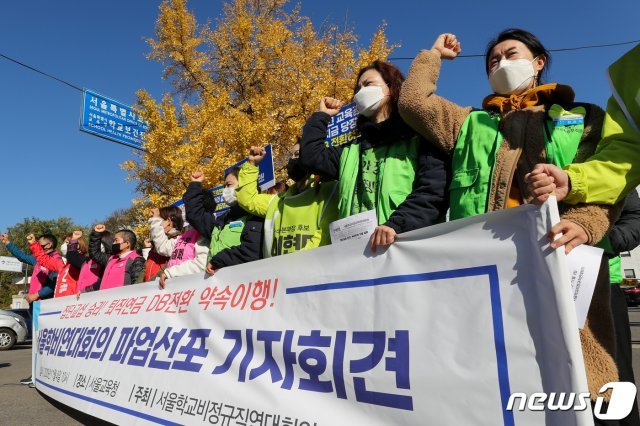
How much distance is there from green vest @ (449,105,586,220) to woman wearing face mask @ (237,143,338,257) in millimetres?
1041

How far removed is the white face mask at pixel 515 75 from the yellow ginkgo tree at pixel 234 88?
32.6ft

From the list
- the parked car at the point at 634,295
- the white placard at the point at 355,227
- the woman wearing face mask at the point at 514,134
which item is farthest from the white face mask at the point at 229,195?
the parked car at the point at 634,295

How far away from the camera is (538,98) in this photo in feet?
6.30

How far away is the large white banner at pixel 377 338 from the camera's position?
1380mm

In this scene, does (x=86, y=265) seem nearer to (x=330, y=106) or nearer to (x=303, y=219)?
(x=303, y=219)

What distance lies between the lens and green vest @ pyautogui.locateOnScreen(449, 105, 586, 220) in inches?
68.8

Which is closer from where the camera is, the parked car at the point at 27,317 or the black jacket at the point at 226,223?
the black jacket at the point at 226,223

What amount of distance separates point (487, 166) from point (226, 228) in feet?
8.37

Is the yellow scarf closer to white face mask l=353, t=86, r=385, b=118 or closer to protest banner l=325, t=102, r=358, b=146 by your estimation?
white face mask l=353, t=86, r=385, b=118

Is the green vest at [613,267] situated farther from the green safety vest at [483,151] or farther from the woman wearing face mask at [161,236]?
the woman wearing face mask at [161,236]

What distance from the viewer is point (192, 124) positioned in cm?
1222

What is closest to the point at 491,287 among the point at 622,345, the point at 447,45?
the point at 622,345

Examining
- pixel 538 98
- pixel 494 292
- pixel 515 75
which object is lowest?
pixel 494 292

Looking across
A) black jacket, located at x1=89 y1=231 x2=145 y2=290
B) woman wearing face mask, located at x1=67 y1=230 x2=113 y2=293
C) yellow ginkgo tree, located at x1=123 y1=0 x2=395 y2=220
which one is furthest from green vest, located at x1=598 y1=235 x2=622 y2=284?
yellow ginkgo tree, located at x1=123 y1=0 x2=395 y2=220
